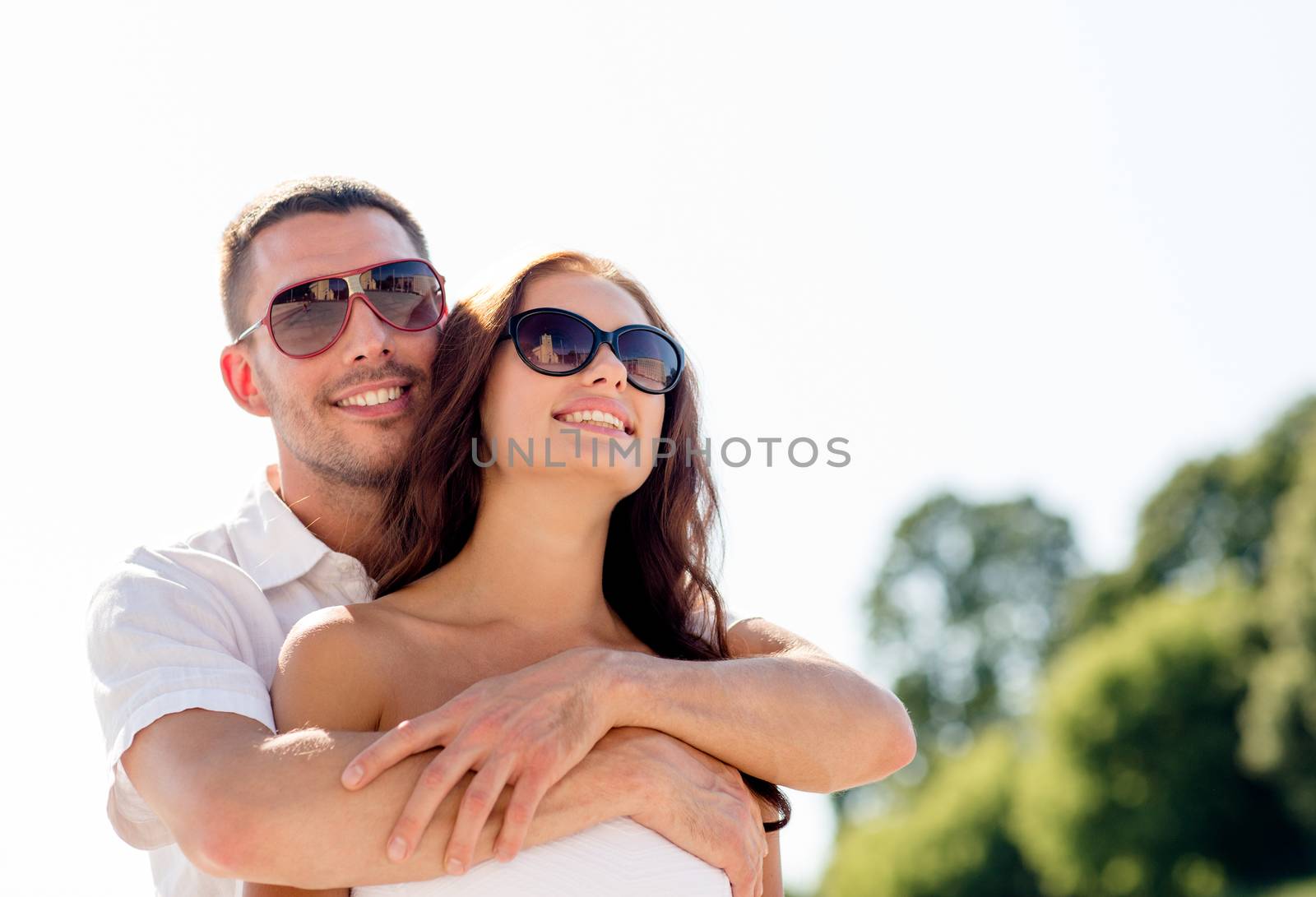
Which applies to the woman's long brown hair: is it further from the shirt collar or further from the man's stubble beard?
the shirt collar

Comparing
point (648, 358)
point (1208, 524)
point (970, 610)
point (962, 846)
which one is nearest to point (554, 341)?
point (648, 358)

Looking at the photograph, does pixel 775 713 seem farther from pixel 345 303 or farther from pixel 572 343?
pixel 345 303

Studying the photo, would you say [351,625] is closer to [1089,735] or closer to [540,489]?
[540,489]

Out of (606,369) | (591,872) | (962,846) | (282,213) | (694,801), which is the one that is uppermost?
(282,213)

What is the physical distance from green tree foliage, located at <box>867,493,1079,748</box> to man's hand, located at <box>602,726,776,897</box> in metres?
53.2

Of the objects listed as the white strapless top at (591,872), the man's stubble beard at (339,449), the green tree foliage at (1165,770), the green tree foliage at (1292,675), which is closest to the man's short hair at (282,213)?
the man's stubble beard at (339,449)

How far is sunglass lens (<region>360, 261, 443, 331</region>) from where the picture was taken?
16.4 feet

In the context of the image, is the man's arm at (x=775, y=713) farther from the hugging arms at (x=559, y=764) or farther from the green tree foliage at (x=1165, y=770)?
the green tree foliage at (x=1165, y=770)

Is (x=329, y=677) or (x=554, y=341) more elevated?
(x=554, y=341)

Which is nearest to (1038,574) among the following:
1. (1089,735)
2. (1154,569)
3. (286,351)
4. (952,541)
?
(952,541)

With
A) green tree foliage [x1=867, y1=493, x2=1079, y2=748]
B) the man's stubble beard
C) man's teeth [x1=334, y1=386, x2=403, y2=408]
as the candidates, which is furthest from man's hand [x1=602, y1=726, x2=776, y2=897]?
green tree foliage [x1=867, y1=493, x2=1079, y2=748]

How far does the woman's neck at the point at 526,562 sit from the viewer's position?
13.7 feet

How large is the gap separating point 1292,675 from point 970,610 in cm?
2305

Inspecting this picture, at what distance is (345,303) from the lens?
A: 5.12m
